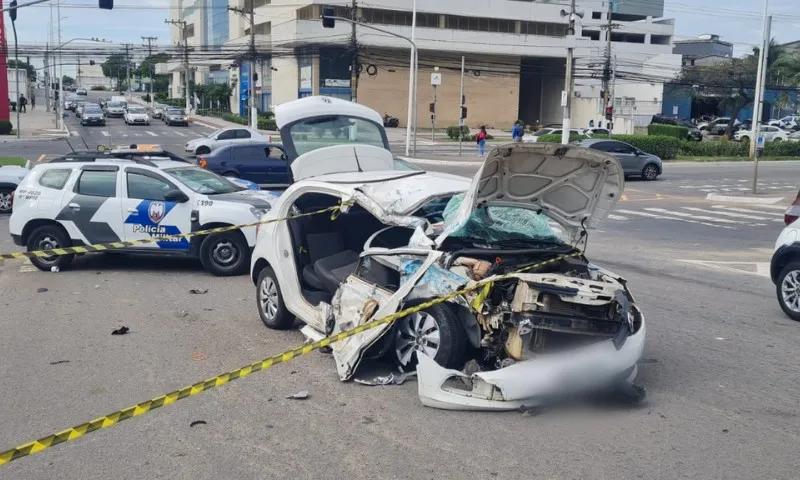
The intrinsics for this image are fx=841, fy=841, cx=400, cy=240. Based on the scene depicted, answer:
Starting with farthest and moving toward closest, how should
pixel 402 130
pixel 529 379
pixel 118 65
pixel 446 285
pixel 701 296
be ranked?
pixel 118 65
pixel 402 130
pixel 701 296
pixel 446 285
pixel 529 379

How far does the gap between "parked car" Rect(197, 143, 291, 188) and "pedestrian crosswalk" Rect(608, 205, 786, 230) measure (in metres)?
10.1

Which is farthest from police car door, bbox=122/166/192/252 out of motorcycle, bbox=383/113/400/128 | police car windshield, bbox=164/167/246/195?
motorcycle, bbox=383/113/400/128

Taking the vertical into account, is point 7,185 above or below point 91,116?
below

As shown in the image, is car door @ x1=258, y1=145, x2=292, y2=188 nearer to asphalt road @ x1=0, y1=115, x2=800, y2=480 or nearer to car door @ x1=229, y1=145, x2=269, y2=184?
car door @ x1=229, y1=145, x2=269, y2=184

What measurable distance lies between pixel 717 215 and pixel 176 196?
51.0 ft

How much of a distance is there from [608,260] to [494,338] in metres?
8.47

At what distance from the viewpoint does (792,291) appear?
31.6 ft

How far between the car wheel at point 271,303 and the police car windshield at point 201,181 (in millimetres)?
4091

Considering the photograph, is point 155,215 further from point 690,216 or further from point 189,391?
point 690,216

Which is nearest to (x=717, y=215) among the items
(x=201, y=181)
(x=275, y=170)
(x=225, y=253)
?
(x=275, y=170)

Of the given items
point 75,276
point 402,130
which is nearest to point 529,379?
point 75,276

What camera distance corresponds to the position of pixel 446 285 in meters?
6.55

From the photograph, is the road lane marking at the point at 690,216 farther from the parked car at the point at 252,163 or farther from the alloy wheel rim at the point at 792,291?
the alloy wheel rim at the point at 792,291

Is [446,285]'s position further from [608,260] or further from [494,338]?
[608,260]
